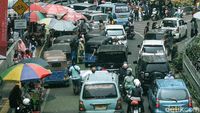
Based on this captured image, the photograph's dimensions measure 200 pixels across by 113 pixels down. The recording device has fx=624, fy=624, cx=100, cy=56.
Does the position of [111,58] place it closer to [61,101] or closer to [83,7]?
[61,101]

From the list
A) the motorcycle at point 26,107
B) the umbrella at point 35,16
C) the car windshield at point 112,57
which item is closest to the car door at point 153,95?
the motorcycle at point 26,107

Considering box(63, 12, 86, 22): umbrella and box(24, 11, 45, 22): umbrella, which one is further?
box(63, 12, 86, 22): umbrella

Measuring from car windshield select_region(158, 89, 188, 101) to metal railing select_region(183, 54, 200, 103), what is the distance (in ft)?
14.2

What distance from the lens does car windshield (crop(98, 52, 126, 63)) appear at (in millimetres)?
31750

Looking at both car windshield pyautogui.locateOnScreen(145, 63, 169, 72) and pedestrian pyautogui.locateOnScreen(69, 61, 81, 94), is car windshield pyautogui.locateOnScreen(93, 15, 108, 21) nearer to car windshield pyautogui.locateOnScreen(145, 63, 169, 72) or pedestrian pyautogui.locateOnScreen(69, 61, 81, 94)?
pedestrian pyautogui.locateOnScreen(69, 61, 81, 94)

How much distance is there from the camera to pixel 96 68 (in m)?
30.8

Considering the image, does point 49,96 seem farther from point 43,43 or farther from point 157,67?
point 43,43

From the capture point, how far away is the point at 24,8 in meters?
33.2

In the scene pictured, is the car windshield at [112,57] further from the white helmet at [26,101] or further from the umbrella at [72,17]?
the umbrella at [72,17]

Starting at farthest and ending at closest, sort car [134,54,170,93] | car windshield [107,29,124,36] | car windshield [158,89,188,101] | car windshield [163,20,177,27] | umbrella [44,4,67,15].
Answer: umbrella [44,4,67,15] → car windshield [163,20,177,27] → car windshield [107,29,124,36] → car [134,54,170,93] → car windshield [158,89,188,101]

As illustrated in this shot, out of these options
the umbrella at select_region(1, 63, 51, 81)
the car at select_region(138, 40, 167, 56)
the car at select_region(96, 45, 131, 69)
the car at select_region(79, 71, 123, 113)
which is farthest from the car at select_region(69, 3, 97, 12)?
the car at select_region(79, 71, 123, 113)

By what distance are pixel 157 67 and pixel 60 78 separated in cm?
560

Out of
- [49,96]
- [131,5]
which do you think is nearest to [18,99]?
→ [49,96]

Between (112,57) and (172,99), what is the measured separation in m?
9.72
